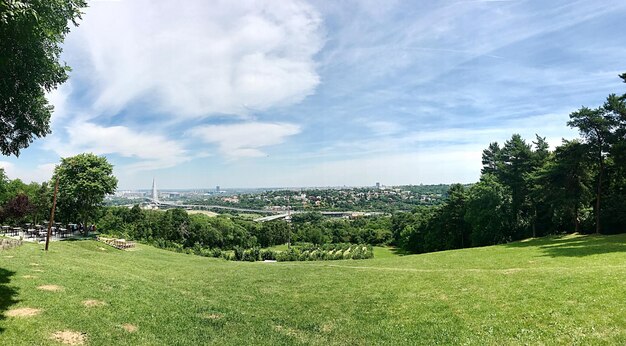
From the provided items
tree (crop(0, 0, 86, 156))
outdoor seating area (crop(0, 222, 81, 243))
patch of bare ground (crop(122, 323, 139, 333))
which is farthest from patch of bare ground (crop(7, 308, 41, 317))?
outdoor seating area (crop(0, 222, 81, 243))

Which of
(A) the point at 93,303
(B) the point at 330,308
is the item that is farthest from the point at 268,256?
(A) the point at 93,303

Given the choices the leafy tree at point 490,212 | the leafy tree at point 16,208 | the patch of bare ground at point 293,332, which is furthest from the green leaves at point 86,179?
the leafy tree at point 490,212

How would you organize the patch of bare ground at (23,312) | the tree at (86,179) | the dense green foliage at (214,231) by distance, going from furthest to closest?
the dense green foliage at (214,231), the tree at (86,179), the patch of bare ground at (23,312)

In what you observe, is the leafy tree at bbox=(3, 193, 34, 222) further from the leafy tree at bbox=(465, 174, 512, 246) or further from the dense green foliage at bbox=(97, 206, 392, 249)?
the leafy tree at bbox=(465, 174, 512, 246)

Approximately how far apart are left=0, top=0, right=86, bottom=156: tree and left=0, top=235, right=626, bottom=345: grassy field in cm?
805

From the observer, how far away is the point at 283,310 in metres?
18.2

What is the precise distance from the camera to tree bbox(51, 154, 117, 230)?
48062mm

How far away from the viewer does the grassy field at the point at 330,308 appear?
12.5 m

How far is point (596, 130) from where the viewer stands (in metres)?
40.5

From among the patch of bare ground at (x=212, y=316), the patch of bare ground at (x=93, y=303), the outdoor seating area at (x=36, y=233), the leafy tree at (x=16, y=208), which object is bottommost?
the outdoor seating area at (x=36, y=233)

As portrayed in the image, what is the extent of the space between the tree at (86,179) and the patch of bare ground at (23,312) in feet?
130

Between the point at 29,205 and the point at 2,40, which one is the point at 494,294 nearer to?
the point at 2,40

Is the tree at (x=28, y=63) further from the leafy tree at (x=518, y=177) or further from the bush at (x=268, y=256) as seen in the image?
the bush at (x=268, y=256)

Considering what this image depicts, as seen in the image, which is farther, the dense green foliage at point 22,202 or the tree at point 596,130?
the dense green foliage at point 22,202
